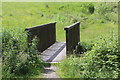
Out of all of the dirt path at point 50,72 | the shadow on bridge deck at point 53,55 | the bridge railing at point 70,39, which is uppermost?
the bridge railing at point 70,39

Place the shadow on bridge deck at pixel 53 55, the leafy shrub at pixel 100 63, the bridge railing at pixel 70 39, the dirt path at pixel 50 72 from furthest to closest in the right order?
the shadow on bridge deck at pixel 53 55, the bridge railing at pixel 70 39, the dirt path at pixel 50 72, the leafy shrub at pixel 100 63

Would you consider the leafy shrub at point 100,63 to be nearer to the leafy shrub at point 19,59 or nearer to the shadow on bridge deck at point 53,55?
the leafy shrub at point 19,59

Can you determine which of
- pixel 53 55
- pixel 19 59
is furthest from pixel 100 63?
pixel 53 55

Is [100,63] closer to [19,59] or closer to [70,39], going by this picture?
[19,59]

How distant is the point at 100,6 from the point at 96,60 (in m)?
9.10

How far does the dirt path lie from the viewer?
4.20 meters

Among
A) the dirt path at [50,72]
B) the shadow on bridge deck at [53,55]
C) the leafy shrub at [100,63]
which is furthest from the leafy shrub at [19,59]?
the leafy shrub at [100,63]

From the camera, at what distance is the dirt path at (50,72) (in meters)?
4.20

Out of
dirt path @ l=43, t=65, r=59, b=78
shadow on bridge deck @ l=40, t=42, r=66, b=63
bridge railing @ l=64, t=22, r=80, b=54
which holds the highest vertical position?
bridge railing @ l=64, t=22, r=80, b=54

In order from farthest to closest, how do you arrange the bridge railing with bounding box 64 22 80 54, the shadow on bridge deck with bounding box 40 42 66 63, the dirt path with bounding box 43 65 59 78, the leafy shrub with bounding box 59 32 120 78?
1. the shadow on bridge deck with bounding box 40 42 66 63
2. the bridge railing with bounding box 64 22 80 54
3. the dirt path with bounding box 43 65 59 78
4. the leafy shrub with bounding box 59 32 120 78

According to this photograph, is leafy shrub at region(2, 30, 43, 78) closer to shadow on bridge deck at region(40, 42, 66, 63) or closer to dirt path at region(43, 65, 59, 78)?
dirt path at region(43, 65, 59, 78)

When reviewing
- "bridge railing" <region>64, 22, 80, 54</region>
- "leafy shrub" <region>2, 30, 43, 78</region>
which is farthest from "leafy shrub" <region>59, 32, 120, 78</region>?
"bridge railing" <region>64, 22, 80, 54</region>

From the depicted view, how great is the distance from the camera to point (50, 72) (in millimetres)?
4441

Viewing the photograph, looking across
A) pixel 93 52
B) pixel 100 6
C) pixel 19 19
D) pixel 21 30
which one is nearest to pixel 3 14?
pixel 19 19
